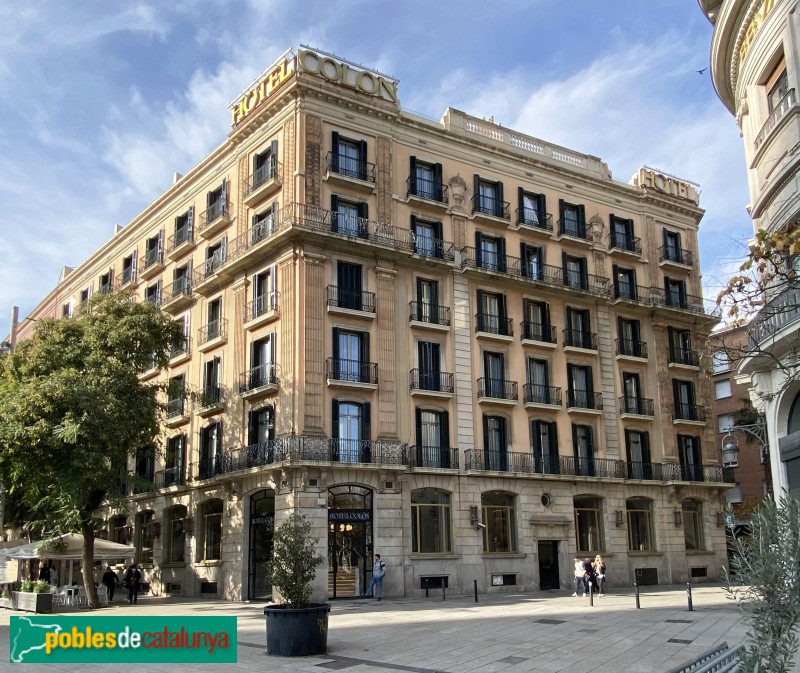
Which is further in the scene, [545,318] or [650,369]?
[650,369]

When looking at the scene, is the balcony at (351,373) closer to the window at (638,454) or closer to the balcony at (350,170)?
the balcony at (350,170)

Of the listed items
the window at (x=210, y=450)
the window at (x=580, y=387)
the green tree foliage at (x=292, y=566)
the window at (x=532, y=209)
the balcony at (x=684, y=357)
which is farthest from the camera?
the balcony at (x=684, y=357)

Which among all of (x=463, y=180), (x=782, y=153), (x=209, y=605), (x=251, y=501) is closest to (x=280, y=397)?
(x=251, y=501)

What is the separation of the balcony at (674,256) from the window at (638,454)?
32.0 ft

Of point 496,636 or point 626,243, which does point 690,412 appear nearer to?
point 626,243

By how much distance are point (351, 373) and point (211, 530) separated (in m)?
9.93

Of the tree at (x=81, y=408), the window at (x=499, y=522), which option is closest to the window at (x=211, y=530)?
the tree at (x=81, y=408)

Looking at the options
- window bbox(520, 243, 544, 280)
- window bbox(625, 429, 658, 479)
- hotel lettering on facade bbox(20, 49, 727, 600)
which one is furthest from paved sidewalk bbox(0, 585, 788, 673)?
window bbox(520, 243, 544, 280)

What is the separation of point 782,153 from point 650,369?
24424 millimetres

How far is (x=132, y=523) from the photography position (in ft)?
138

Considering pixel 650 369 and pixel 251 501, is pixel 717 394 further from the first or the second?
pixel 251 501

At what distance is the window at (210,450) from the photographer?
35.1 m

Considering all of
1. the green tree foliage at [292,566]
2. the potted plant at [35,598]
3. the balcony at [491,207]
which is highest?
the balcony at [491,207]

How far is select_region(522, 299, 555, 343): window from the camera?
38.7m
